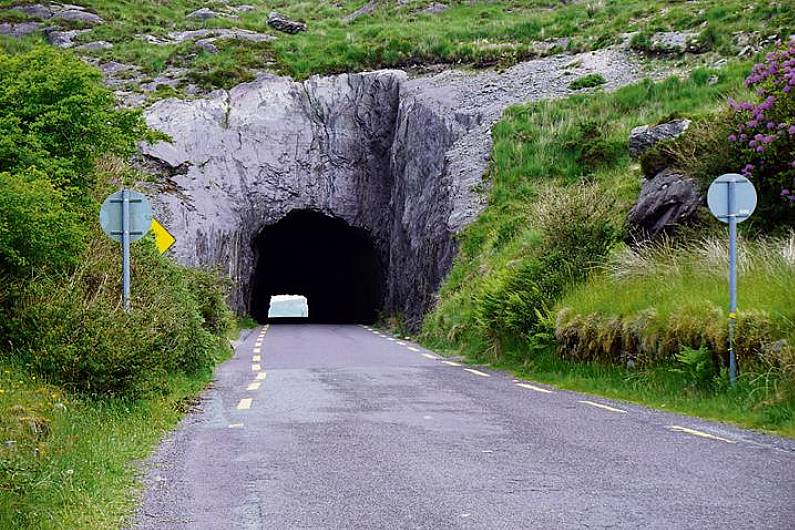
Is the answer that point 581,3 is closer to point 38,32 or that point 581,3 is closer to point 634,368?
point 38,32

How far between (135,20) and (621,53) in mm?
27411

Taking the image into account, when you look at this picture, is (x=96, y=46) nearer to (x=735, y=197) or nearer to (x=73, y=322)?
(x=73, y=322)

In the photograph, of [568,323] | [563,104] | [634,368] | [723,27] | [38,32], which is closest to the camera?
[634,368]

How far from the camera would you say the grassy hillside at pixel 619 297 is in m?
10.5

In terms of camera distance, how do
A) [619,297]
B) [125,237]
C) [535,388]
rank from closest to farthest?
[125,237] → [535,388] → [619,297]

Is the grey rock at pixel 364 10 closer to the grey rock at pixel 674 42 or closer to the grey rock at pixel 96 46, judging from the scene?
the grey rock at pixel 96 46

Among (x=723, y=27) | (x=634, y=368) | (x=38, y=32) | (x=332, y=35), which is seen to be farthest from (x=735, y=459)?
(x=38, y=32)

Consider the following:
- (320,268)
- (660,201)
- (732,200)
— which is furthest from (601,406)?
(320,268)

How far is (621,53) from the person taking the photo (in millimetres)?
35219

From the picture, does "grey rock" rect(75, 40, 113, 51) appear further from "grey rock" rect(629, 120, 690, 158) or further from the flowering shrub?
the flowering shrub

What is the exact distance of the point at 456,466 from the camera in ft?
23.6

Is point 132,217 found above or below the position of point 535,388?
above

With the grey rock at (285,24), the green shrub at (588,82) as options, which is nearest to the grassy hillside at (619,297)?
the green shrub at (588,82)

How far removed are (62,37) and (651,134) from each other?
3225 centimetres
